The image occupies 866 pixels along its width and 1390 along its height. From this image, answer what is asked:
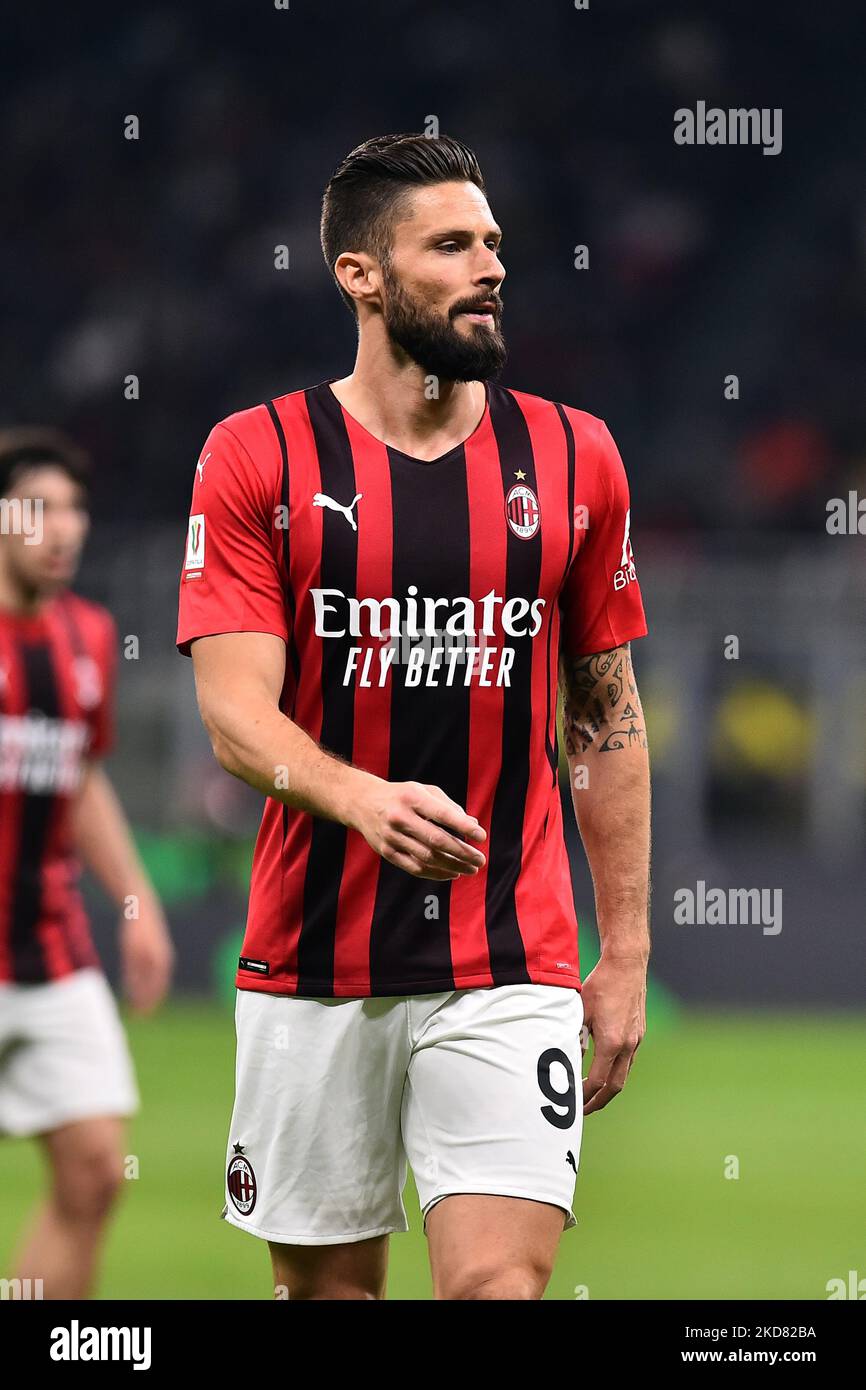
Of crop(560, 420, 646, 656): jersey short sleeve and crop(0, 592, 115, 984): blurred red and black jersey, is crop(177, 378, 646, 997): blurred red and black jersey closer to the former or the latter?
crop(560, 420, 646, 656): jersey short sleeve

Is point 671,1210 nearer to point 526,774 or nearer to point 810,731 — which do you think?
point 526,774

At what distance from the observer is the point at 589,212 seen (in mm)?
16484

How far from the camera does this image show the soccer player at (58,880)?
4562 millimetres

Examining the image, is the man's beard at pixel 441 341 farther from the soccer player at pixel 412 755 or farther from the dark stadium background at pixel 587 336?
the dark stadium background at pixel 587 336

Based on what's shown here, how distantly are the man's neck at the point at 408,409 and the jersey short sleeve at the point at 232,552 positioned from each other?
25 centimetres

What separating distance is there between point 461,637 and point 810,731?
943cm

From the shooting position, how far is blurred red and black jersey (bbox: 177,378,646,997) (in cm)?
322

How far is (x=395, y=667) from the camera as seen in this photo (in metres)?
3.24

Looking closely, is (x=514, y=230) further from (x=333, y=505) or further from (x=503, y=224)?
(x=333, y=505)

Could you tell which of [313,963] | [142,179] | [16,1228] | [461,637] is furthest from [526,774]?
[142,179]

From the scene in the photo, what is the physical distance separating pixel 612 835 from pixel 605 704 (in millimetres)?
228

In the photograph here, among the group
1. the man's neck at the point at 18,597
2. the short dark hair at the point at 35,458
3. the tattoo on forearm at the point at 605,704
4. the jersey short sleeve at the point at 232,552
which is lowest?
the tattoo on forearm at the point at 605,704
